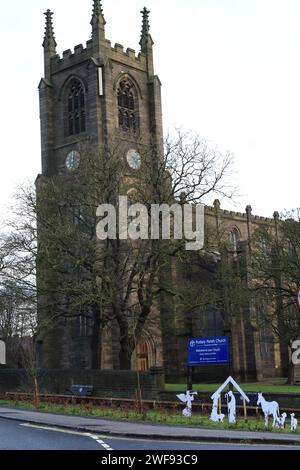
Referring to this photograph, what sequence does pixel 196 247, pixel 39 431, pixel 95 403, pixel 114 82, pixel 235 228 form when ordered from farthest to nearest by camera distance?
pixel 235 228, pixel 114 82, pixel 196 247, pixel 95 403, pixel 39 431

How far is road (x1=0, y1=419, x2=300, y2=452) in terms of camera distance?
13219 mm

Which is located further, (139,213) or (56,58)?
A: (56,58)

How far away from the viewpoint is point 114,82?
51250 mm

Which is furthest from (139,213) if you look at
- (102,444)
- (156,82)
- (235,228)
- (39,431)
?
(235,228)

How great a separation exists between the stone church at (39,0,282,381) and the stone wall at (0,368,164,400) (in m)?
9.33

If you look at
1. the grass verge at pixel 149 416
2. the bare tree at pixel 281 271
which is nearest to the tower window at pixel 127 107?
the bare tree at pixel 281 271

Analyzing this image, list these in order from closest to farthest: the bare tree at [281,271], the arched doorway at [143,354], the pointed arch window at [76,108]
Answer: the bare tree at [281,271]
the arched doorway at [143,354]
the pointed arch window at [76,108]

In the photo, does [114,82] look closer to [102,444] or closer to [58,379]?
[58,379]

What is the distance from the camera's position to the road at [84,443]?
13.2 metres

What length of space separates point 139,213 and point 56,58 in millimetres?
26136

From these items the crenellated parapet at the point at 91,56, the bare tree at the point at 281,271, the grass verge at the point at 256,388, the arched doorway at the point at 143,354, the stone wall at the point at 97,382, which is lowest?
the grass verge at the point at 256,388

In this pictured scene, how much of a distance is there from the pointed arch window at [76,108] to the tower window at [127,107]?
9.40ft

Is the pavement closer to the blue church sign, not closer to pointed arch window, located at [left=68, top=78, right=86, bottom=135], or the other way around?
the blue church sign

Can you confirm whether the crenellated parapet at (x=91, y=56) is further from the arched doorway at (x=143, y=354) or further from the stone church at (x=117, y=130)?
the arched doorway at (x=143, y=354)
